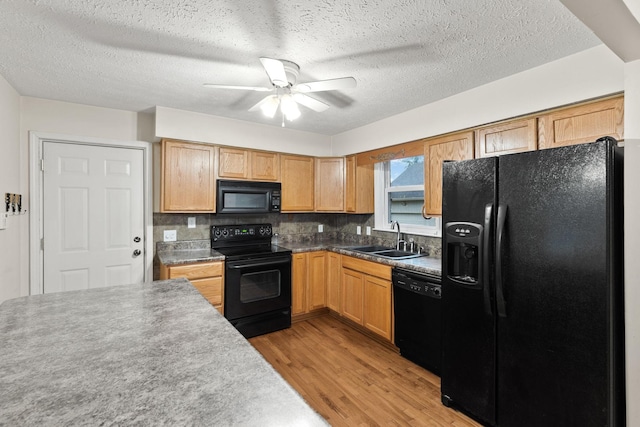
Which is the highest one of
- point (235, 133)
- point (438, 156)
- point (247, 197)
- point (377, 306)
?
point (235, 133)

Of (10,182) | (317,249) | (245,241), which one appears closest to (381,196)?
(317,249)

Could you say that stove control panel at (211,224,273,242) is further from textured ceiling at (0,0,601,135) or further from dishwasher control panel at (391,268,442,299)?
dishwasher control panel at (391,268,442,299)

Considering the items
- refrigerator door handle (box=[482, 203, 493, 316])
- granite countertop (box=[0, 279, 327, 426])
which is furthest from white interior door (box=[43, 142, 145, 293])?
refrigerator door handle (box=[482, 203, 493, 316])

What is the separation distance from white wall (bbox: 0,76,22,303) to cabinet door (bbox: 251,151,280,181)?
199 cm

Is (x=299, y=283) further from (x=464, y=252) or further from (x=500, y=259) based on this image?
(x=500, y=259)

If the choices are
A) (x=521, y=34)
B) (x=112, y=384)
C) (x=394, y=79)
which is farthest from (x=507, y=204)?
(x=112, y=384)

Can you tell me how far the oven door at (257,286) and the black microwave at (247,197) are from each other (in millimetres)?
604

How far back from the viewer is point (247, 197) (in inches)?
137

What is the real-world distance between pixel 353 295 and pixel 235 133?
217 centimetres

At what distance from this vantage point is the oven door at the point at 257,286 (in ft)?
10.0

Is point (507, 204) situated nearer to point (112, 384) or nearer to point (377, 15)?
point (377, 15)

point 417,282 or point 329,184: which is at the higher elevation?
point 329,184

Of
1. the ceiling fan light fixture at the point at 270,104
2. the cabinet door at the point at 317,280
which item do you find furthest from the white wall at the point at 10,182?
the cabinet door at the point at 317,280

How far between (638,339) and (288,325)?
2.80 meters
